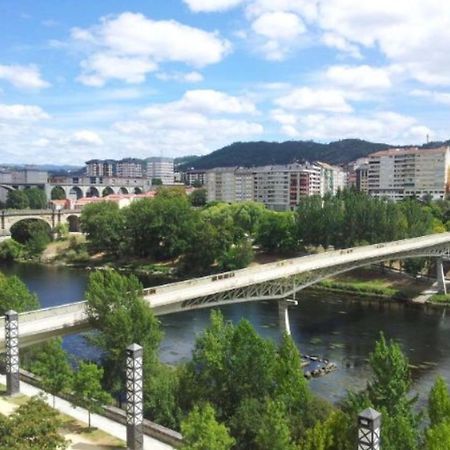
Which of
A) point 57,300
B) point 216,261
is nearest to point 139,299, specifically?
point 57,300

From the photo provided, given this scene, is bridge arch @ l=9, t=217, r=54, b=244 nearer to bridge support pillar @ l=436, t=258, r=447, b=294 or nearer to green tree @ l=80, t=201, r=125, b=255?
green tree @ l=80, t=201, r=125, b=255

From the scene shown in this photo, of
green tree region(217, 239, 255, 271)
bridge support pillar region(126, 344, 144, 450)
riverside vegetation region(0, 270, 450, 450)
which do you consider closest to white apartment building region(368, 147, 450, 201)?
green tree region(217, 239, 255, 271)

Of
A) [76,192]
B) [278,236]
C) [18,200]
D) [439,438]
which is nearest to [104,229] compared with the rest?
[278,236]

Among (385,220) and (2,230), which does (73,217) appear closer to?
(2,230)

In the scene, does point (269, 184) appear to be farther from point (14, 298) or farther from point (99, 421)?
point (99, 421)

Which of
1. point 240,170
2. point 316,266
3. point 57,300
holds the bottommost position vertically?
point 57,300

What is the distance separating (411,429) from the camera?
19.5 metres

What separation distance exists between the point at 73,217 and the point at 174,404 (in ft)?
288

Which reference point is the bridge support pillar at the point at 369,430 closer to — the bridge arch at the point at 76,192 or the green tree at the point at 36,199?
the green tree at the point at 36,199

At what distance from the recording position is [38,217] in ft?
334

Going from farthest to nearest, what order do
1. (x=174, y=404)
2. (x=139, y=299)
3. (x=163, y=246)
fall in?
(x=163, y=246)
(x=139, y=299)
(x=174, y=404)

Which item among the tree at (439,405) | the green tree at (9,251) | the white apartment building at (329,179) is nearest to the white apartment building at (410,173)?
the white apartment building at (329,179)

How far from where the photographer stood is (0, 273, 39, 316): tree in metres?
32.3

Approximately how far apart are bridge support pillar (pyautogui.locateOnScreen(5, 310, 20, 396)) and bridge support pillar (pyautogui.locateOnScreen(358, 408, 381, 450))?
50.3 ft
